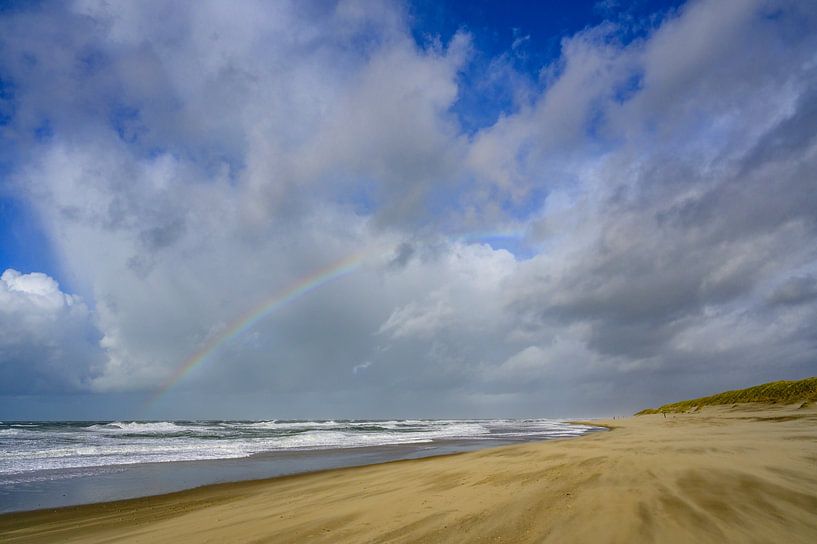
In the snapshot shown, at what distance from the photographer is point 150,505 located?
537 inches

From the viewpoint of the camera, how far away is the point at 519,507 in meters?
8.99

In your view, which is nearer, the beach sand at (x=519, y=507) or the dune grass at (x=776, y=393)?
the beach sand at (x=519, y=507)

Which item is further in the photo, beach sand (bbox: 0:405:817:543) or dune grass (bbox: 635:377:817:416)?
dune grass (bbox: 635:377:817:416)

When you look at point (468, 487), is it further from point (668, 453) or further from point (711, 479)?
point (668, 453)

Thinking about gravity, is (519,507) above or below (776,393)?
below

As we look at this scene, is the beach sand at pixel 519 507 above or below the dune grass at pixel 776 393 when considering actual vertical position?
below

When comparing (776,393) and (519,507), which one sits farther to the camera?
(776,393)

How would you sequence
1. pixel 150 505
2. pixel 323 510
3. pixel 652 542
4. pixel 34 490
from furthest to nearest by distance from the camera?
1. pixel 34 490
2. pixel 150 505
3. pixel 323 510
4. pixel 652 542

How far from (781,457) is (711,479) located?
4.63 metres

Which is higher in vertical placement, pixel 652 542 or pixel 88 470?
pixel 88 470

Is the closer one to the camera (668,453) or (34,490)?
(668,453)

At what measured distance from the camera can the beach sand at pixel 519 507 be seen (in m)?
7.27

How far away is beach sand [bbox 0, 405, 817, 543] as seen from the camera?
7.27 m

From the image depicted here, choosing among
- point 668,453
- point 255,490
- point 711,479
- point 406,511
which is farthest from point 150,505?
point 668,453
